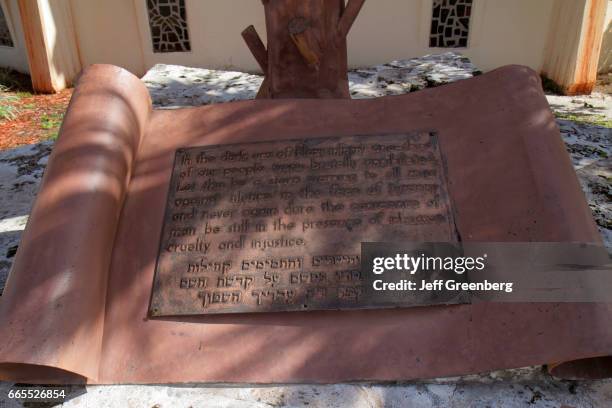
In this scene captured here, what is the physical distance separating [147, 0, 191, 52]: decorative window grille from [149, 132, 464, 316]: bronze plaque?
497 cm

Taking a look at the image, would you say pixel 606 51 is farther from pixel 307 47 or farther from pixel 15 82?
pixel 15 82

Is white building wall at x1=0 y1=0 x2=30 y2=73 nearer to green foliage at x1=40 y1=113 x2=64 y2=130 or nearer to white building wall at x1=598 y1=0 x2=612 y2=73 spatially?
green foliage at x1=40 y1=113 x2=64 y2=130

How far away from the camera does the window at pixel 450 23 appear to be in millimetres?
6941

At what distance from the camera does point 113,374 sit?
6.89 ft

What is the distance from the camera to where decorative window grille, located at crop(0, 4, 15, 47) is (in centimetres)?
748

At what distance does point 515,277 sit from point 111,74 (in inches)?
85.2

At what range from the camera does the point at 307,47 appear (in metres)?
3.33

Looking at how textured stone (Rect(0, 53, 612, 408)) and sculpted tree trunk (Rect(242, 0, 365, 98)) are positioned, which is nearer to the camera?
textured stone (Rect(0, 53, 612, 408))

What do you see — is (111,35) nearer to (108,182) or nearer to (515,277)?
(108,182)

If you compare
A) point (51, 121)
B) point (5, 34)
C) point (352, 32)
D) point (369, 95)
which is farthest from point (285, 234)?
point (5, 34)

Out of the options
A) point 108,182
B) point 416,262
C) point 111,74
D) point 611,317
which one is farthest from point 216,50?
point 611,317

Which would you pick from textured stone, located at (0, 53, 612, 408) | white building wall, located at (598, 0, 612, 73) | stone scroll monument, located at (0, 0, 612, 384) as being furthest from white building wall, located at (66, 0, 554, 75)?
stone scroll monument, located at (0, 0, 612, 384)

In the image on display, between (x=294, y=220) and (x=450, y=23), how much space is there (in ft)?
18.1

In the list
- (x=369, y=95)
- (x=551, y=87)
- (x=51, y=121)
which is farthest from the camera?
(x=551, y=87)
